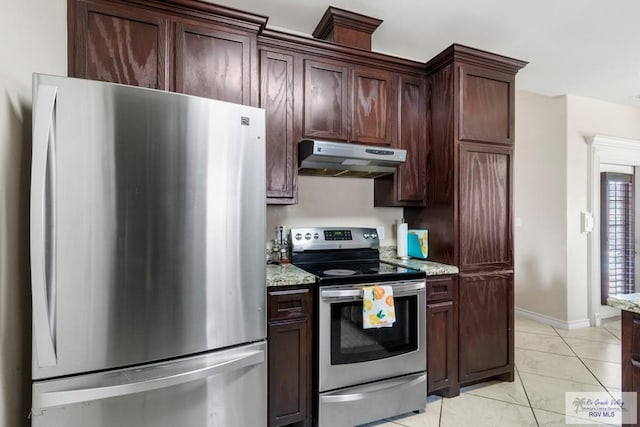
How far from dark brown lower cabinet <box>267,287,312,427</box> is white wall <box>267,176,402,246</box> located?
727mm

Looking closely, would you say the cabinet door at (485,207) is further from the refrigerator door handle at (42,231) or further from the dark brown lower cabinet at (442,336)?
the refrigerator door handle at (42,231)

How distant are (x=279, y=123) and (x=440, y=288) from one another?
5.25 feet

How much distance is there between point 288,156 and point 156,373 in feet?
4.82

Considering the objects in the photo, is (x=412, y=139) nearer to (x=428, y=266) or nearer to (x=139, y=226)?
(x=428, y=266)

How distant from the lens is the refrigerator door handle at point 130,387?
3.61 feet

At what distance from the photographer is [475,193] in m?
2.42

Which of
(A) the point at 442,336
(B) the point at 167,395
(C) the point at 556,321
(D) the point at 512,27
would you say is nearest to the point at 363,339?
(A) the point at 442,336

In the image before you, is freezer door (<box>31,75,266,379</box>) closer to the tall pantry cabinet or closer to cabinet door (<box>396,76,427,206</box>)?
cabinet door (<box>396,76,427,206</box>)

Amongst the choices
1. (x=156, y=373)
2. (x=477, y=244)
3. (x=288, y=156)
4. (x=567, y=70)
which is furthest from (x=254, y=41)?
(x=567, y=70)

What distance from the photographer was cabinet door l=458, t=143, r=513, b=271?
2377 millimetres

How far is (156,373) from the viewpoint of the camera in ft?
4.09

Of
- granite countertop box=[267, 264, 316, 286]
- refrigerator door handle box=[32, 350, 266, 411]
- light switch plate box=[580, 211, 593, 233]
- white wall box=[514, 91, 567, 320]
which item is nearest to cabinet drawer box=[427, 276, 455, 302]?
granite countertop box=[267, 264, 316, 286]

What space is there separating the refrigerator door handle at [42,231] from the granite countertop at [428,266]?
192 cm


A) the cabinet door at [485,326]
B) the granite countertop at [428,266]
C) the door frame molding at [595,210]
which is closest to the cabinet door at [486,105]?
the granite countertop at [428,266]
